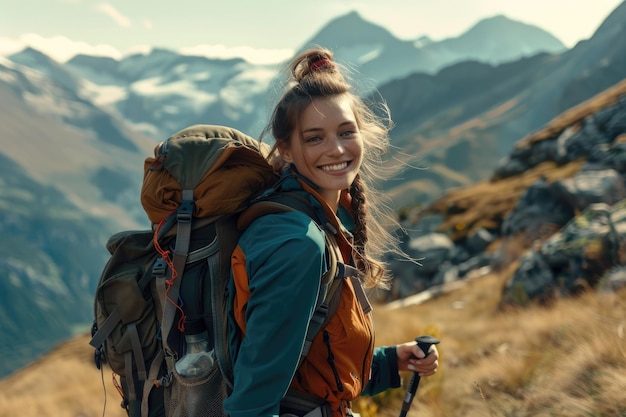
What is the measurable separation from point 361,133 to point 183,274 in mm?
1087

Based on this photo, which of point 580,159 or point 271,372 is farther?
point 580,159

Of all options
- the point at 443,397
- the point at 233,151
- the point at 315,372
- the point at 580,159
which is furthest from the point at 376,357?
the point at 580,159

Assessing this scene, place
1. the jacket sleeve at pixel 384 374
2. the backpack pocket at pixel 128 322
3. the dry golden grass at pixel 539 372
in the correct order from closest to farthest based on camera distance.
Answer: the backpack pocket at pixel 128 322
the jacket sleeve at pixel 384 374
the dry golden grass at pixel 539 372

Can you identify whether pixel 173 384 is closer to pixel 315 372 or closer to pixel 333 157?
pixel 315 372

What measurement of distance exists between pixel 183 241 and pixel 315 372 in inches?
27.1

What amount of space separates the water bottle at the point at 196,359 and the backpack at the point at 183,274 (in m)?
0.01

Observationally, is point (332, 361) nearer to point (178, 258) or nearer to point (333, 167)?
point (178, 258)

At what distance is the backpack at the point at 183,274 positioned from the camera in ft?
6.52

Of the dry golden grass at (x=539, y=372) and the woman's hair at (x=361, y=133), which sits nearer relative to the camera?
the woman's hair at (x=361, y=133)

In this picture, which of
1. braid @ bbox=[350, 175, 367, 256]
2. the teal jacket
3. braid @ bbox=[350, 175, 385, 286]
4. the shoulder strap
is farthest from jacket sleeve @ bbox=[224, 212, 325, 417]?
braid @ bbox=[350, 175, 367, 256]

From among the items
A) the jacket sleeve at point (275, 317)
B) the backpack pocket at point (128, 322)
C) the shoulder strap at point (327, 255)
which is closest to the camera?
the jacket sleeve at point (275, 317)

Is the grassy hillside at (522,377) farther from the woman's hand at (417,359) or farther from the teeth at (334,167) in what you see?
the teeth at (334,167)

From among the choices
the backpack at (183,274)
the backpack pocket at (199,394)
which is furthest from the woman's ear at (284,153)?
the backpack pocket at (199,394)

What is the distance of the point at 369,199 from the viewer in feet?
9.09
